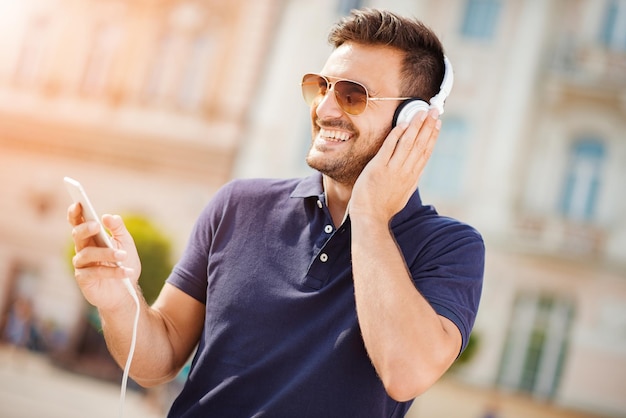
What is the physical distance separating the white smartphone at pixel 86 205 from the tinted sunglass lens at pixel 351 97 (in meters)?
0.54

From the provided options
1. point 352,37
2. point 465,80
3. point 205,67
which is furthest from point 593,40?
point 352,37

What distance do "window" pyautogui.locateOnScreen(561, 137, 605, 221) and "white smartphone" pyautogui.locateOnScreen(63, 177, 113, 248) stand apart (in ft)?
40.2

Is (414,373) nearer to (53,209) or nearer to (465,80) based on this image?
(465,80)

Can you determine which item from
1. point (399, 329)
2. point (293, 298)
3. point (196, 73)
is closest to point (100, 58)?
point (196, 73)

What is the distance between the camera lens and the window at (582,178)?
13.4 meters

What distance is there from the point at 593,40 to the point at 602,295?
12.1ft

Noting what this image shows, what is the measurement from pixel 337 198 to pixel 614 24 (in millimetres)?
12782

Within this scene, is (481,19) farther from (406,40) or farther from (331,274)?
(331,274)

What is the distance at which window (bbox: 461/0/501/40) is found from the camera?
14211mm

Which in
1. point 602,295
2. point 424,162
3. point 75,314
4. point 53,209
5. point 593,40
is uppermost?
point 593,40

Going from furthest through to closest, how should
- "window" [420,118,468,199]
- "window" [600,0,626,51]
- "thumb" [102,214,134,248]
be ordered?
1. "window" [420,118,468,199]
2. "window" [600,0,626,51]
3. "thumb" [102,214,134,248]

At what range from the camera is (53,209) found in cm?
1548

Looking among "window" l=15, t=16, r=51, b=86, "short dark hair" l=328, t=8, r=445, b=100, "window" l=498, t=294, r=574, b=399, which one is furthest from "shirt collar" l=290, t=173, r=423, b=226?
"window" l=15, t=16, r=51, b=86

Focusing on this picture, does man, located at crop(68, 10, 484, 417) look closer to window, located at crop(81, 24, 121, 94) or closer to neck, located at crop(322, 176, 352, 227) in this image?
neck, located at crop(322, 176, 352, 227)
